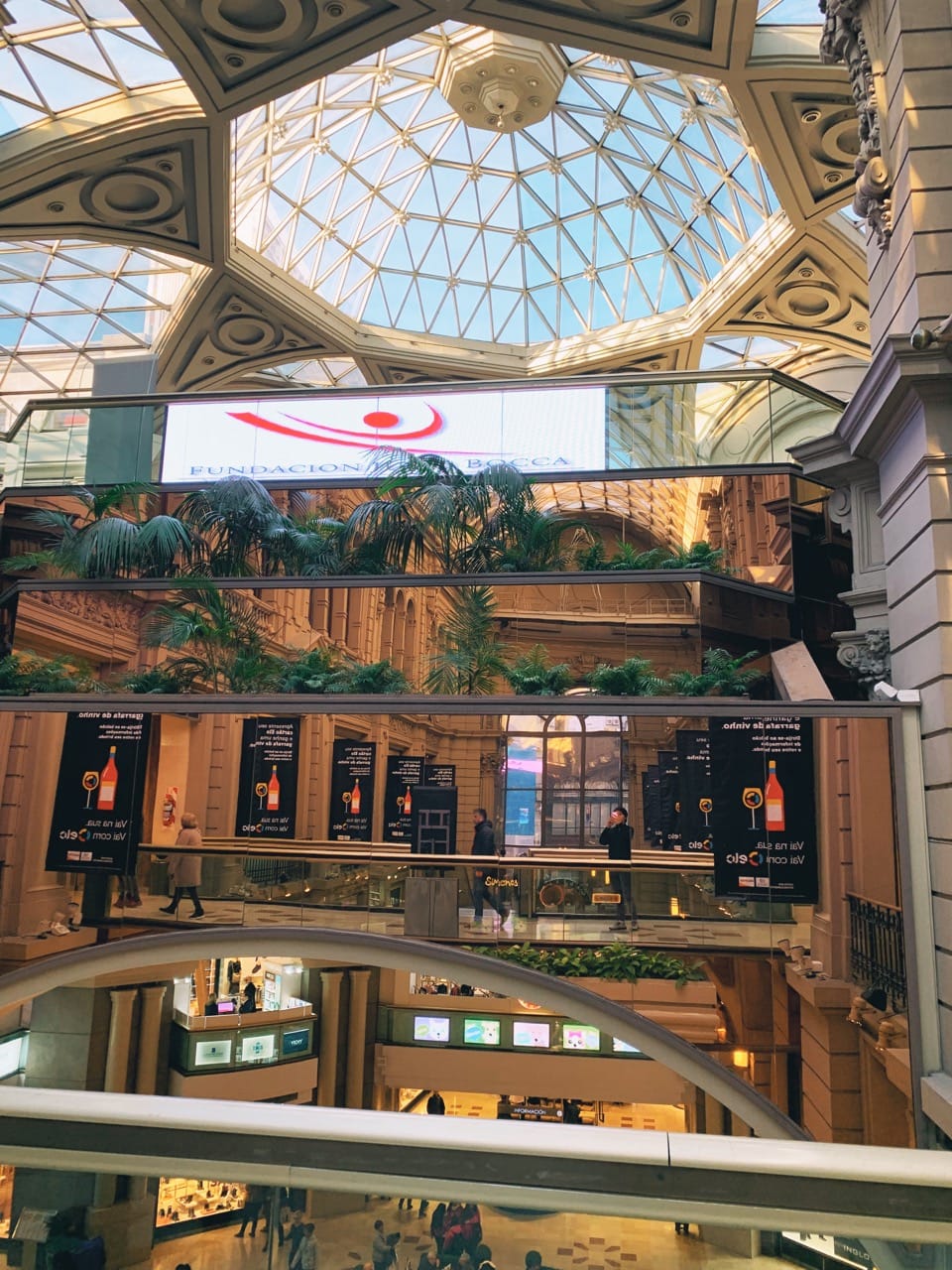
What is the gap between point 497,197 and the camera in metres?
32.0

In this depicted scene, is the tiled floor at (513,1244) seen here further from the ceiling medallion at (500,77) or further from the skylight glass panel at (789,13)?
the ceiling medallion at (500,77)

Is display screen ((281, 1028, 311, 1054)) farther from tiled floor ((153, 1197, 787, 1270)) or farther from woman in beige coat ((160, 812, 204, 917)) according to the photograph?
tiled floor ((153, 1197, 787, 1270))

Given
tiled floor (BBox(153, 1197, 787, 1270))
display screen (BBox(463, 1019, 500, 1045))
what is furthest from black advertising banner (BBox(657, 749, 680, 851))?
tiled floor (BBox(153, 1197, 787, 1270))

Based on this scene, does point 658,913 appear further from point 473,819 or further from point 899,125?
point 899,125

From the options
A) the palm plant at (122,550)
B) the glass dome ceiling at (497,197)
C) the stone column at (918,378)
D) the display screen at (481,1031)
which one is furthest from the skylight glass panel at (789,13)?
the display screen at (481,1031)

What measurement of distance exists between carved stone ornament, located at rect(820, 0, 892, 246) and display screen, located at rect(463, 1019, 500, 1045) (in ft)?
46.0

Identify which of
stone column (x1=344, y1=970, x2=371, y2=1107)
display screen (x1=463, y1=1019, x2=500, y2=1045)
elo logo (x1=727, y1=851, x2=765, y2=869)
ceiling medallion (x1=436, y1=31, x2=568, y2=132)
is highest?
ceiling medallion (x1=436, y1=31, x2=568, y2=132)

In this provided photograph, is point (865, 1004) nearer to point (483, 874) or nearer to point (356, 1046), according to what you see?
A: point (483, 874)

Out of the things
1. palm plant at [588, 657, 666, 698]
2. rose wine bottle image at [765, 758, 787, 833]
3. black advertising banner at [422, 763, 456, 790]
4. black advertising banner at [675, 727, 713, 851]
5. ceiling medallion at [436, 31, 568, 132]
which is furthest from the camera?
ceiling medallion at [436, 31, 568, 132]

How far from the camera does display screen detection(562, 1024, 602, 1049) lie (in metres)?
17.1

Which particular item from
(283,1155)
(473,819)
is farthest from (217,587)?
(283,1155)

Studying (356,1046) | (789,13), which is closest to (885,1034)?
(356,1046)

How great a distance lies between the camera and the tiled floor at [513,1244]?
2266 millimetres

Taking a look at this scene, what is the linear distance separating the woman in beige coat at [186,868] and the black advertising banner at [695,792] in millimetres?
5893
